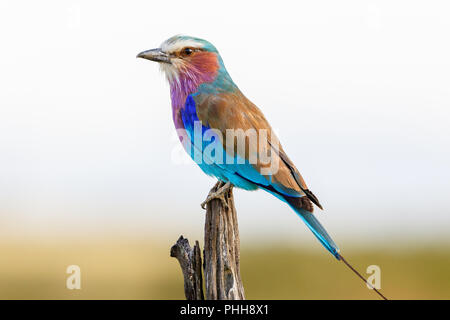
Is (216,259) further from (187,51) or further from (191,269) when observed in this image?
(187,51)

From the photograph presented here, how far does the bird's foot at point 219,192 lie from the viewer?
146 inches

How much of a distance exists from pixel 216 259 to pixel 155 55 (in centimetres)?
198

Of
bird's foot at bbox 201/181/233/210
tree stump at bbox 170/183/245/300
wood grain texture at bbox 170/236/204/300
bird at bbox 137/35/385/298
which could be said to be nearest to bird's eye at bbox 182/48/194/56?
bird at bbox 137/35/385/298

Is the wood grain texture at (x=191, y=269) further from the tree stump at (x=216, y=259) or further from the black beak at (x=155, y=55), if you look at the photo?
the black beak at (x=155, y=55)

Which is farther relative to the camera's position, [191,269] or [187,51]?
[187,51]

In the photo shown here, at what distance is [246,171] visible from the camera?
3.98 metres

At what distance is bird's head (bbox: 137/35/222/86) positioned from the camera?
14.7 feet

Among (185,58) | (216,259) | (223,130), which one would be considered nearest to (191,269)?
(216,259)

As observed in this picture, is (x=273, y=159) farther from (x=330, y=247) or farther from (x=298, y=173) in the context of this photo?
(x=330, y=247)

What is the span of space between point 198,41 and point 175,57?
0.25 m

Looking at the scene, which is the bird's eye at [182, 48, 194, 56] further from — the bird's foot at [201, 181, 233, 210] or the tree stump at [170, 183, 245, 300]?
the tree stump at [170, 183, 245, 300]

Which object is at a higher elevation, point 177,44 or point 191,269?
point 177,44

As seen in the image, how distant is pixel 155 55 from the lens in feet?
14.7
